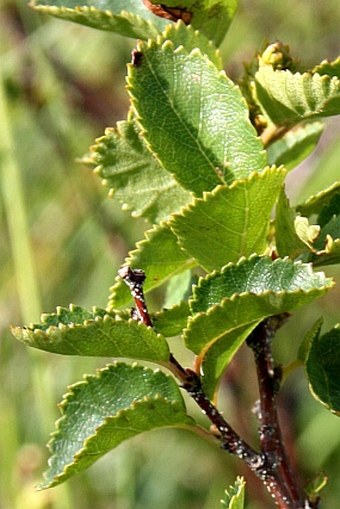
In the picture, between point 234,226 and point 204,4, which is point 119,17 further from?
point 234,226

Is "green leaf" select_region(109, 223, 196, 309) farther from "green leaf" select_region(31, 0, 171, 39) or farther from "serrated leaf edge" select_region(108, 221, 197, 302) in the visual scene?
"green leaf" select_region(31, 0, 171, 39)

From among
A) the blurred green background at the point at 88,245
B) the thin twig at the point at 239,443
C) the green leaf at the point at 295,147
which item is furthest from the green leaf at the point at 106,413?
the blurred green background at the point at 88,245

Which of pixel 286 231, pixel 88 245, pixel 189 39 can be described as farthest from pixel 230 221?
pixel 88 245

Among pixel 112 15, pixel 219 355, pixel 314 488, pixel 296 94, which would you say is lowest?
pixel 314 488

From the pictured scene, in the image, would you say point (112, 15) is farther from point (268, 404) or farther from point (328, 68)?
point (268, 404)

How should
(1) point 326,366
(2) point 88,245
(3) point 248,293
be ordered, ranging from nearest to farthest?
(3) point 248,293 → (1) point 326,366 → (2) point 88,245

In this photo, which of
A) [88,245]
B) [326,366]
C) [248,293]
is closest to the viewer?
[248,293]

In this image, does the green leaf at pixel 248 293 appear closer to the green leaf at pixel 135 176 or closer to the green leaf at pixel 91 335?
the green leaf at pixel 91 335
